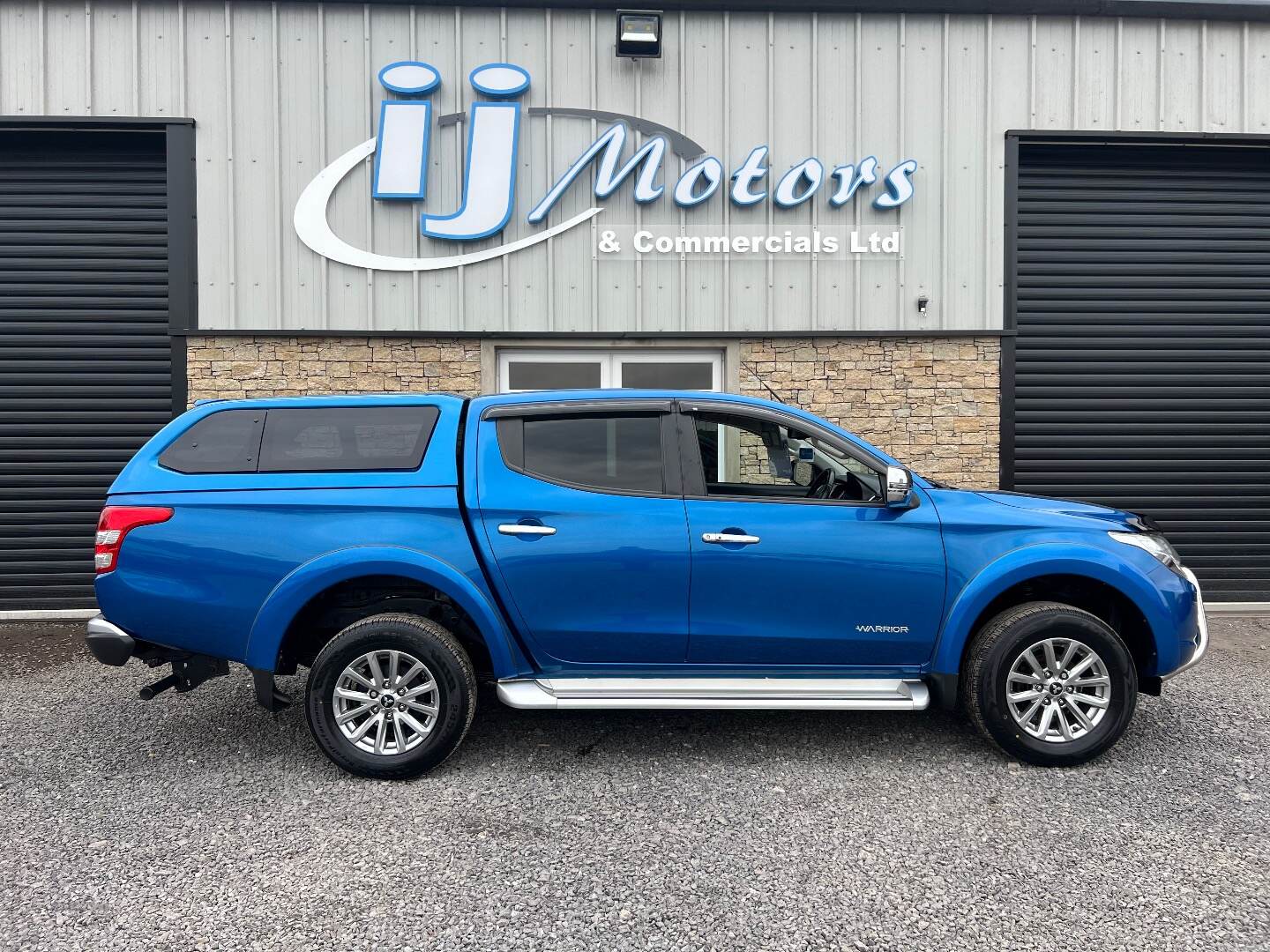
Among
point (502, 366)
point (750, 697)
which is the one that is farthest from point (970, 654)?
point (502, 366)

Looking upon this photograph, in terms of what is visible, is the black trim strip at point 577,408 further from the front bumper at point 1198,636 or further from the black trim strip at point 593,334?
the black trim strip at point 593,334

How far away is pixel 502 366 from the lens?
674 centimetres

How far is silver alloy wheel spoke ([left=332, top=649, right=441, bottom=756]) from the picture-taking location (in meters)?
3.35

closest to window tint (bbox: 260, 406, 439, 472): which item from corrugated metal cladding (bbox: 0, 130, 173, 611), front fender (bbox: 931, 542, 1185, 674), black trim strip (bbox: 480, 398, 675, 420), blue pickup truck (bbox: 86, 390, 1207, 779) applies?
blue pickup truck (bbox: 86, 390, 1207, 779)

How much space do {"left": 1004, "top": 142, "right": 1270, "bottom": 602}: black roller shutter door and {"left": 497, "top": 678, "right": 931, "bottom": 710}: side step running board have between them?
439 cm

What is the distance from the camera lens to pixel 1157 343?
6945 millimetres

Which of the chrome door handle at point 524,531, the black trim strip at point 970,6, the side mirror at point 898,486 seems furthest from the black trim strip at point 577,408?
the black trim strip at point 970,6

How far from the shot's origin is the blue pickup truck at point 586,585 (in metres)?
3.34

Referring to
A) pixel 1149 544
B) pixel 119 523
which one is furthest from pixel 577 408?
pixel 1149 544

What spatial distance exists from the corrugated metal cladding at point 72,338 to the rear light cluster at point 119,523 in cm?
396

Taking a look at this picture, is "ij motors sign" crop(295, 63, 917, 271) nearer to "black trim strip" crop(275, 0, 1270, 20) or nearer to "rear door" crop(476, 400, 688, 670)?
"black trim strip" crop(275, 0, 1270, 20)

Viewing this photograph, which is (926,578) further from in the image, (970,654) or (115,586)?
(115,586)

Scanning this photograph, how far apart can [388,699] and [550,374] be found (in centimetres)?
396

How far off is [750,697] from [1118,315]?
5.97 metres
